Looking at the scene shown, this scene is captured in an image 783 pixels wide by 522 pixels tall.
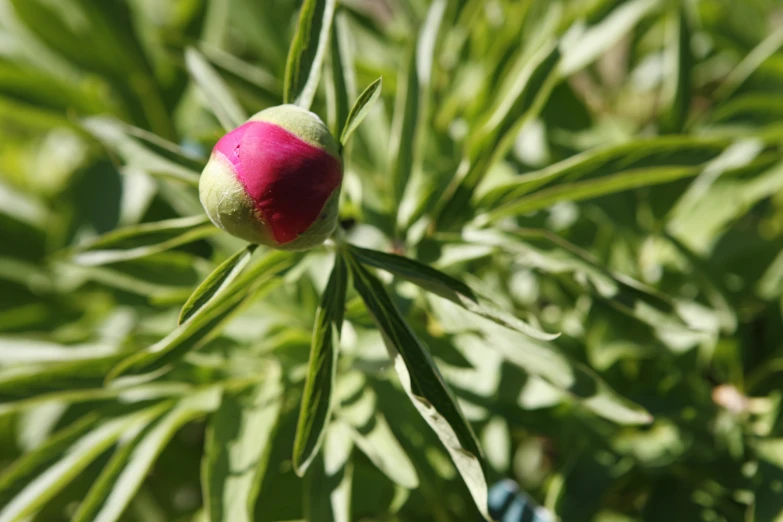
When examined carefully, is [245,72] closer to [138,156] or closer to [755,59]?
[138,156]

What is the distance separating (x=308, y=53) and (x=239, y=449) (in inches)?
14.1

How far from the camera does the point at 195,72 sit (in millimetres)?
623

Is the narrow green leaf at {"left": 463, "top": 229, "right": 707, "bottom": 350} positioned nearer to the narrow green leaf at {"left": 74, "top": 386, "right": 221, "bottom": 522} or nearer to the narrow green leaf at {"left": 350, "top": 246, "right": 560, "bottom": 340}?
the narrow green leaf at {"left": 350, "top": 246, "right": 560, "bottom": 340}

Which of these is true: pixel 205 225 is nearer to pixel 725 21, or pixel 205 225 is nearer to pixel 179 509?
pixel 179 509

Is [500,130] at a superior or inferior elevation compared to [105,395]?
superior

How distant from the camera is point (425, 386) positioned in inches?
18.0

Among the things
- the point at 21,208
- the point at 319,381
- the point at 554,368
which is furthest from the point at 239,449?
the point at 21,208

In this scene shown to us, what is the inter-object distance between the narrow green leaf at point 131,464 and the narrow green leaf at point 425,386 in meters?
0.26

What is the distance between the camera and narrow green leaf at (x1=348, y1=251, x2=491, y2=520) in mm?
433

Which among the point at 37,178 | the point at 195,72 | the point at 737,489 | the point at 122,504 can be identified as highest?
the point at 195,72

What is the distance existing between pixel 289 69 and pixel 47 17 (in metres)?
0.60

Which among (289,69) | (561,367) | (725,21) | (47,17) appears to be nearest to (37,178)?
(47,17)

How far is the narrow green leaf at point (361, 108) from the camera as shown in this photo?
42 centimetres

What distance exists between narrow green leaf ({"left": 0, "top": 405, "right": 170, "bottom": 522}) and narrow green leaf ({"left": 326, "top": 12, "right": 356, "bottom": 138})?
352mm
